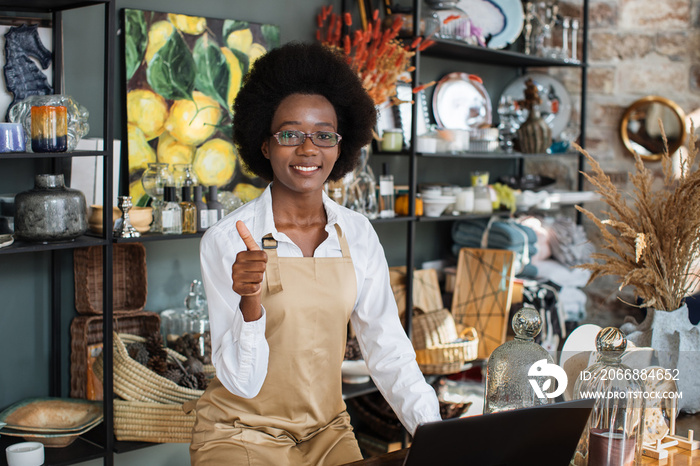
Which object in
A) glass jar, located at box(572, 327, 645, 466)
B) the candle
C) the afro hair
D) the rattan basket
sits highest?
the afro hair

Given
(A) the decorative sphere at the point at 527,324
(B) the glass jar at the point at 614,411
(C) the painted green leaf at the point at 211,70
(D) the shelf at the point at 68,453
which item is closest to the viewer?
(B) the glass jar at the point at 614,411

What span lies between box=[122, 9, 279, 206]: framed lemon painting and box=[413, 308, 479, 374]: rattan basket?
98 cm

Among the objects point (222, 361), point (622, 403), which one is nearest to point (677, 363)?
point (622, 403)

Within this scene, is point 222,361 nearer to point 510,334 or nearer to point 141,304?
point 141,304

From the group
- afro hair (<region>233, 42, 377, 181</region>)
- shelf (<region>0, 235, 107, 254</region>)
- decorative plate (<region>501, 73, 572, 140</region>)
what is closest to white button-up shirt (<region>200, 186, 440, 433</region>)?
afro hair (<region>233, 42, 377, 181</region>)

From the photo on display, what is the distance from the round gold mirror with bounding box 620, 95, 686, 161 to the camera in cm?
410

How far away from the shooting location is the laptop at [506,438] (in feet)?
3.57

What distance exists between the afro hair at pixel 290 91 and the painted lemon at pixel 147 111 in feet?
2.60

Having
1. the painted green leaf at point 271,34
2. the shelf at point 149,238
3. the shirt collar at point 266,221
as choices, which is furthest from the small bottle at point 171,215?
the painted green leaf at point 271,34

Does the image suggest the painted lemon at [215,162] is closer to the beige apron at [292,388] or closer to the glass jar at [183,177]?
the glass jar at [183,177]

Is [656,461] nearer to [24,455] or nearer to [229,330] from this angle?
[229,330]

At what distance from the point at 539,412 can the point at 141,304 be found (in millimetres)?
1898

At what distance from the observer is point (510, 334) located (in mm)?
3740

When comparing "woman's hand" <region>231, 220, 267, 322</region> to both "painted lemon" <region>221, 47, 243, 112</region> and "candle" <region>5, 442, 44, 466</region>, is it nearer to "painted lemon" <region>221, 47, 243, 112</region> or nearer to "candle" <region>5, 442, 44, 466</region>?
"candle" <region>5, 442, 44, 466</region>
